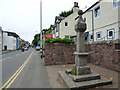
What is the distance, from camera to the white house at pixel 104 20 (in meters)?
8.68

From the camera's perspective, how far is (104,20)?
406 inches

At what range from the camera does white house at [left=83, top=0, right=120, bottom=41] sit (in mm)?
8680

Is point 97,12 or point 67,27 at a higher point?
point 97,12

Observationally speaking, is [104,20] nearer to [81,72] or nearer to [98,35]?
[98,35]

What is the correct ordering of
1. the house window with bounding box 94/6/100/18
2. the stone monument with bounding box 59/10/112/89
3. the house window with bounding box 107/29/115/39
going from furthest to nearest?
1. the house window with bounding box 94/6/100/18
2. the house window with bounding box 107/29/115/39
3. the stone monument with bounding box 59/10/112/89

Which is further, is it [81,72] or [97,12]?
[97,12]

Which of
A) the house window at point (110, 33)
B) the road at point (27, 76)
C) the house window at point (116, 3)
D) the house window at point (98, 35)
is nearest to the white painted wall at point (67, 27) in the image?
the house window at point (98, 35)

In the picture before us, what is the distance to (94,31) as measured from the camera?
12.3 meters

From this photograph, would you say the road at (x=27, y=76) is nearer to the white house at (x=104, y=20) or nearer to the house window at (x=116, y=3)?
the white house at (x=104, y=20)

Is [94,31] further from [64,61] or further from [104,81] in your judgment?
[104,81]

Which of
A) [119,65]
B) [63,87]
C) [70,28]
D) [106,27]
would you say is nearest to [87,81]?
[63,87]

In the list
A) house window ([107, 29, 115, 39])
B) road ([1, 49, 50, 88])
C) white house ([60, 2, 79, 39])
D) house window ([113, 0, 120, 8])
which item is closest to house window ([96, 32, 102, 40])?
house window ([107, 29, 115, 39])

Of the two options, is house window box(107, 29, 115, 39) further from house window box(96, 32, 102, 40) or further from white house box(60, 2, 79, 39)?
white house box(60, 2, 79, 39)

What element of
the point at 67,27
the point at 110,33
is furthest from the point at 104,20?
the point at 67,27
